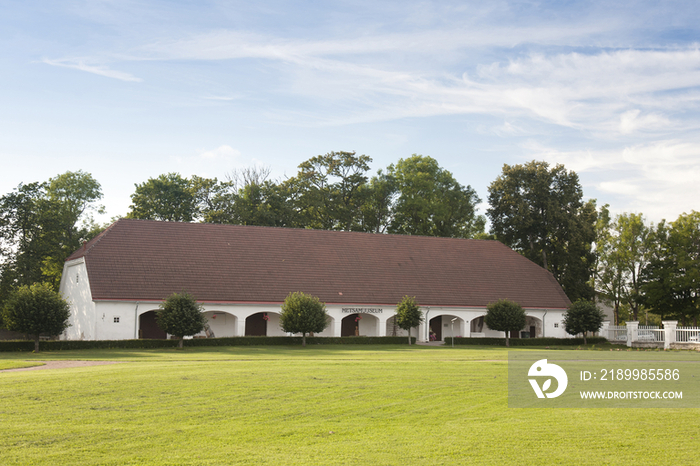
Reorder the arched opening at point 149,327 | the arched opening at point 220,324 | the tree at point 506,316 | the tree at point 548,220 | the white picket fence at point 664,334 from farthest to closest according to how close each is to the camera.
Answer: the tree at point 548,220, the tree at point 506,316, the arched opening at point 220,324, the arched opening at point 149,327, the white picket fence at point 664,334

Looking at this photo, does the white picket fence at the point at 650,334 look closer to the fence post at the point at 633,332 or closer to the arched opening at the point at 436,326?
the fence post at the point at 633,332

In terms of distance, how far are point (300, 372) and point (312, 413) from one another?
514 centimetres

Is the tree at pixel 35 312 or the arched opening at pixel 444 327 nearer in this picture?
the tree at pixel 35 312

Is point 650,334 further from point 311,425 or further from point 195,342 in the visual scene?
point 311,425

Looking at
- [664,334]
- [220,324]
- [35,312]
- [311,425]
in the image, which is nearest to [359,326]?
[220,324]

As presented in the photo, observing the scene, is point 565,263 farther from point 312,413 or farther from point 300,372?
point 312,413

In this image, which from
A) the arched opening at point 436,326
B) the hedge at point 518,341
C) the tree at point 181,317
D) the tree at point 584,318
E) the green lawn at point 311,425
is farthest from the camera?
the arched opening at point 436,326

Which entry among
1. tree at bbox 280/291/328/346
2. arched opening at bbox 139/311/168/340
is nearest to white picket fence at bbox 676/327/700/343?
tree at bbox 280/291/328/346

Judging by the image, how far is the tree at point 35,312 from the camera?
29391 mm

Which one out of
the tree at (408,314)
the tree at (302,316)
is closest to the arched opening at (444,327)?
the tree at (408,314)

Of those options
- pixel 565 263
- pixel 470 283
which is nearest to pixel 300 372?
pixel 470 283

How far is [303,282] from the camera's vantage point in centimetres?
4006

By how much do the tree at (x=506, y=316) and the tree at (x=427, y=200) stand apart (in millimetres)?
22277

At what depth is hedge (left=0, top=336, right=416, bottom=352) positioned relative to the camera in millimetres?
29484
